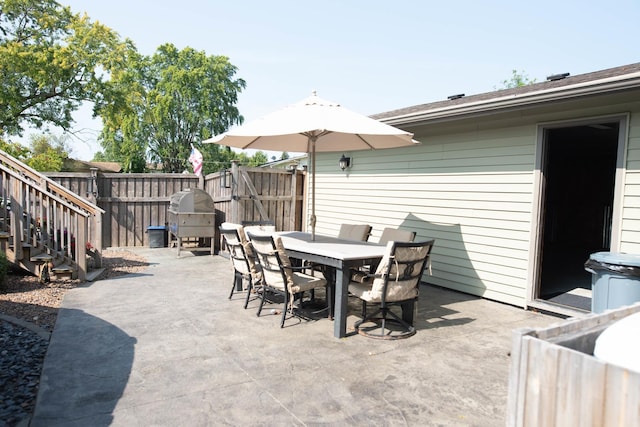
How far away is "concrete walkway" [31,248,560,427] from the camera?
2555 millimetres

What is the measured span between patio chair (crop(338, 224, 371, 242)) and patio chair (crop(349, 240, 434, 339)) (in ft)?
6.31

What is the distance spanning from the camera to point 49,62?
16406 mm

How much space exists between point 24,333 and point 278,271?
7.71 ft

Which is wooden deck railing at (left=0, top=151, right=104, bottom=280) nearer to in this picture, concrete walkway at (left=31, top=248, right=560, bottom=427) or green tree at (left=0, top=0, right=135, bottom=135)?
concrete walkway at (left=31, top=248, right=560, bottom=427)

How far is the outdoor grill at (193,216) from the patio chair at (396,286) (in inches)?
204

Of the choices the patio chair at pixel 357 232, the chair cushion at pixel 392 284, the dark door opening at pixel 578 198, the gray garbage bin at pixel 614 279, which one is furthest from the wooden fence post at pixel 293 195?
the gray garbage bin at pixel 614 279

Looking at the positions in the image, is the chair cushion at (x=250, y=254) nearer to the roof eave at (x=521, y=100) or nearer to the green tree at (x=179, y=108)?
the roof eave at (x=521, y=100)

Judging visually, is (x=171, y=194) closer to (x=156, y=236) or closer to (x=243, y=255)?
(x=156, y=236)

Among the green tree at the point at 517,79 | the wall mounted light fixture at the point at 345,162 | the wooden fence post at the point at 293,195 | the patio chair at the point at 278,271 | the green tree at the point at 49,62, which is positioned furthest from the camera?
the green tree at the point at 517,79

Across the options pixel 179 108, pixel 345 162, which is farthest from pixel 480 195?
pixel 179 108

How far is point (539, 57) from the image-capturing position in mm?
32469

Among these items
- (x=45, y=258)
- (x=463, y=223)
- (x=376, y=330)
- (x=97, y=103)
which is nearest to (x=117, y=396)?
(x=376, y=330)

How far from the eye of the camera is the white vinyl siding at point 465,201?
5250 millimetres

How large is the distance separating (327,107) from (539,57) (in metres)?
34.2
